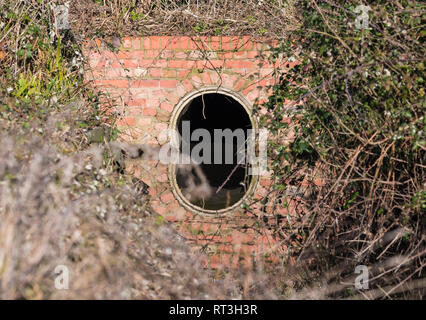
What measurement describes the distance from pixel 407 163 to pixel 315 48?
126 cm

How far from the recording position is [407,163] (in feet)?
11.0

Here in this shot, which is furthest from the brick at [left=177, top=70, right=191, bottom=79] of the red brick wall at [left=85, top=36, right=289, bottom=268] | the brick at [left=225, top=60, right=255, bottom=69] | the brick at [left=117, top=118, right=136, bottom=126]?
the brick at [left=117, top=118, right=136, bottom=126]

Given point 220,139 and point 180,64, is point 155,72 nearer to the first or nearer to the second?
point 180,64

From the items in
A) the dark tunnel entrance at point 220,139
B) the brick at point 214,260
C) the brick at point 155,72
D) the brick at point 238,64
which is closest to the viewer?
the brick at point 214,260

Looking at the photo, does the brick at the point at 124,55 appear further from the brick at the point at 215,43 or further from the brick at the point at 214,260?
the brick at the point at 214,260

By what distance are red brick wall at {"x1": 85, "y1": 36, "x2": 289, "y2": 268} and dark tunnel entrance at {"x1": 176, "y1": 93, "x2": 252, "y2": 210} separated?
4.22 ft

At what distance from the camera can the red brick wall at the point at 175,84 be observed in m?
4.77

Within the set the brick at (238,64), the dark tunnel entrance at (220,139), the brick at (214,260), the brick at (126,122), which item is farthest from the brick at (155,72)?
the brick at (214,260)

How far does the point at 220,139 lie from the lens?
10.9 m

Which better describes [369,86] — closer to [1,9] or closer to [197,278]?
[197,278]

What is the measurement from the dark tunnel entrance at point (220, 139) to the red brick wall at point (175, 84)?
1286mm

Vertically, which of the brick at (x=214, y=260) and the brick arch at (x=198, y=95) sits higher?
the brick arch at (x=198, y=95)

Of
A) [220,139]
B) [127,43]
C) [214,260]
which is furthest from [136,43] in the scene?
[220,139]
